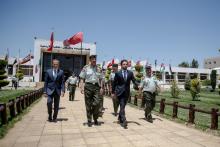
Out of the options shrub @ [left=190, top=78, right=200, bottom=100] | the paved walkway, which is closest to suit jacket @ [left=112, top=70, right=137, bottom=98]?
the paved walkway

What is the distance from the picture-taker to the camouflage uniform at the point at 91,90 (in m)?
7.05

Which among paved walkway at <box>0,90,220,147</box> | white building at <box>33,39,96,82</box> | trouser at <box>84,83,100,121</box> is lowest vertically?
paved walkway at <box>0,90,220,147</box>

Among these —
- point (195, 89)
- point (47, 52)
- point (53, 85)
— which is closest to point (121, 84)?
A: point (53, 85)

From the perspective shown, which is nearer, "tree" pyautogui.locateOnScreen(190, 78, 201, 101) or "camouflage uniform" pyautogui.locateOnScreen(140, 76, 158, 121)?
"camouflage uniform" pyautogui.locateOnScreen(140, 76, 158, 121)

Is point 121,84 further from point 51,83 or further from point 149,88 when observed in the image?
point 51,83

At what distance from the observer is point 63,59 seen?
51.1 meters

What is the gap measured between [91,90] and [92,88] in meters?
0.07

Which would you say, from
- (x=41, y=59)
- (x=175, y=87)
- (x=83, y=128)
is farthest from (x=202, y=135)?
(x=41, y=59)

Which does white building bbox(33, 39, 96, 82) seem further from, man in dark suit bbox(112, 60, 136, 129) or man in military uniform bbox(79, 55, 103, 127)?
man in dark suit bbox(112, 60, 136, 129)

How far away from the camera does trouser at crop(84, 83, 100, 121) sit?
23.1ft

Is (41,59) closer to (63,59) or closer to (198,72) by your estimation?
(63,59)

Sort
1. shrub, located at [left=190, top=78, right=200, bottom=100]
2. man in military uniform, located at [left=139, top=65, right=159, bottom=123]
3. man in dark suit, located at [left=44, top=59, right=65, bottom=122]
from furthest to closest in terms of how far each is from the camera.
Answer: shrub, located at [left=190, top=78, right=200, bottom=100], man in military uniform, located at [left=139, top=65, right=159, bottom=123], man in dark suit, located at [left=44, top=59, right=65, bottom=122]

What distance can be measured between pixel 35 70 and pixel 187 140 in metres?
42.0

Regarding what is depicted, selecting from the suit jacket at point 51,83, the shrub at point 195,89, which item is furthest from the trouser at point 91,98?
the shrub at point 195,89
